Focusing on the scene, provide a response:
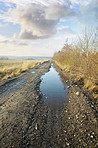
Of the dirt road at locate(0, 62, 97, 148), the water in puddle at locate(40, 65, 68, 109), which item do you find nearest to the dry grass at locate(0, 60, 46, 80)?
the water in puddle at locate(40, 65, 68, 109)

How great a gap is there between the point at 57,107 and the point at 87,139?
198cm

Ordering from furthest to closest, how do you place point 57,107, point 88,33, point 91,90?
point 88,33, point 91,90, point 57,107

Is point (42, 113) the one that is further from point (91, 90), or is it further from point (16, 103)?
point (91, 90)

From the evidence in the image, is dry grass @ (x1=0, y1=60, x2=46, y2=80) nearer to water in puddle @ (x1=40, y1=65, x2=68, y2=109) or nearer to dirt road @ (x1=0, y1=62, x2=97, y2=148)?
water in puddle @ (x1=40, y1=65, x2=68, y2=109)

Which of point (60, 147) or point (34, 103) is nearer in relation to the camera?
point (60, 147)

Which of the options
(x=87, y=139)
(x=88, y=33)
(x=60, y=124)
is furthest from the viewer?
(x=88, y=33)

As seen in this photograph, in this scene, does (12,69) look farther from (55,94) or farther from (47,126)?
(47,126)

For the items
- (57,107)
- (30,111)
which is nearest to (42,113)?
(30,111)

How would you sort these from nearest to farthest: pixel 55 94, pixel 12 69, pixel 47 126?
pixel 47 126
pixel 55 94
pixel 12 69

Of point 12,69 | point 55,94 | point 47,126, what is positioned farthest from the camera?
point 12,69

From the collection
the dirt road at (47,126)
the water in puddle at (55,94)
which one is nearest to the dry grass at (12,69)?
the water in puddle at (55,94)

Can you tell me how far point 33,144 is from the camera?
2.40 metres

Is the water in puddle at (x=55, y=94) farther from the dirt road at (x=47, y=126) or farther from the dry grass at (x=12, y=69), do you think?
the dry grass at (x=12, y=69)

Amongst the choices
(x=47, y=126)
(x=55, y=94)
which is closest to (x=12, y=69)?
(x=55, y=94)
